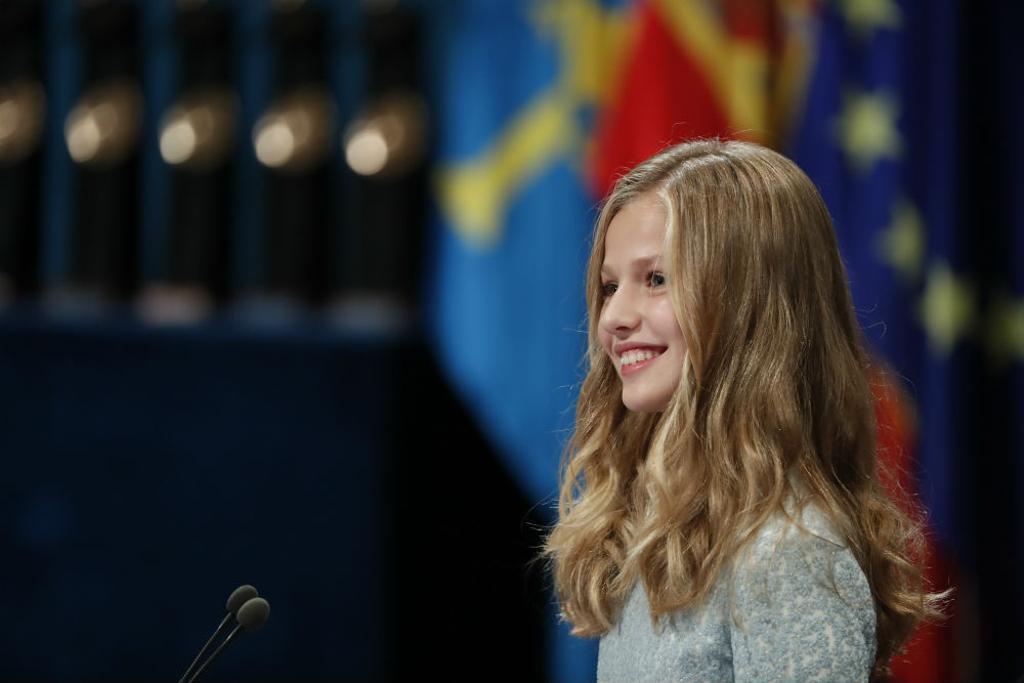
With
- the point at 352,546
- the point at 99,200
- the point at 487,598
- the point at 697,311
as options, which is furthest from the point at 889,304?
the point at 697,311

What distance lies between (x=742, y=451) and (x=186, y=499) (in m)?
2.85

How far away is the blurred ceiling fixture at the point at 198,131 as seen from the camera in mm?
4039

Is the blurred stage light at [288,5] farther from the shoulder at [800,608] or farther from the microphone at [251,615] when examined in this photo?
the shoulder at [800,608]

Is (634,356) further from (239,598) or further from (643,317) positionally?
(239,598)

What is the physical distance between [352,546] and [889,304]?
1643 mm

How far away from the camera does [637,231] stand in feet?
4.87

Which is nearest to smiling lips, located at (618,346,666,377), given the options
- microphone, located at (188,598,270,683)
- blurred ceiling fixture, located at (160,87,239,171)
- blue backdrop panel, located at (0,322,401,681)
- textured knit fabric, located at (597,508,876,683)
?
textured knit fabric, located at (597,508,876,683)

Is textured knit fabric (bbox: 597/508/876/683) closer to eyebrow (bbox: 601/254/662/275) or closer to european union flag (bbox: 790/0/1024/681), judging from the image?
eyebrow (bbox: 601/254/662/275)

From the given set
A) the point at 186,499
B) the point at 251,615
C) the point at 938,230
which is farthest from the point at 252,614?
the point at 938,230

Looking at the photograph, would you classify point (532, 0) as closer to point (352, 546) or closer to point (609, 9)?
point (609, 9)

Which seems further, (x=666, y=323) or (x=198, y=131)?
(x=198, y=131)

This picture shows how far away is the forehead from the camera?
1.46 metres

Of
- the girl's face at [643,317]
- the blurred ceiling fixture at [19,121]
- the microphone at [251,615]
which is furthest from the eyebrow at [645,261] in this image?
the blurred ceiling fixture at [19,121]

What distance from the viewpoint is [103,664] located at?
3.88m
